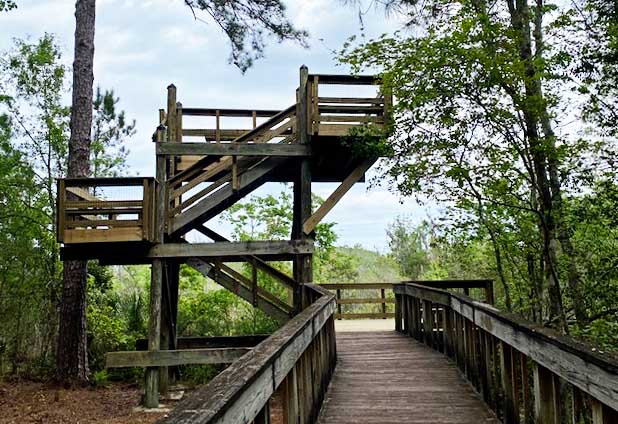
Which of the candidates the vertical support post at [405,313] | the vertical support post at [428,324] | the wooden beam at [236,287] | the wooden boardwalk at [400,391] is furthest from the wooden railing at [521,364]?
the wooden beam at [236,287]

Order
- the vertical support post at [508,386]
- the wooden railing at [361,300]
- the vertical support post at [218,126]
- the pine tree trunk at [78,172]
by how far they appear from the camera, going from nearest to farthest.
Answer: the vertical support post at [508,386] → the vertical support post at [218,126] → the pine tree trunk at [78,172] → the wooden railing at [361,300]

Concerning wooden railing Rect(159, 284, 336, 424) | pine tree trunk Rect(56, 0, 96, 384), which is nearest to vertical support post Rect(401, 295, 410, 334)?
wooden railing Rect(159, 284, 336, 424)

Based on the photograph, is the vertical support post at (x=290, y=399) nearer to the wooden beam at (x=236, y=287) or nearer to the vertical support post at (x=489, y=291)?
the vertical support post at (x=489, y=291)

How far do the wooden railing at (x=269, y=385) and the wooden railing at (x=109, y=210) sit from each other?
182 inches

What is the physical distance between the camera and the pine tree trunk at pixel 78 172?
11.1 metres

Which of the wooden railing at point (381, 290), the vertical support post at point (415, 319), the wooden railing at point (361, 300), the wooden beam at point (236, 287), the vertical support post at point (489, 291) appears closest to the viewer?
the vertical support post at point (415, 319)

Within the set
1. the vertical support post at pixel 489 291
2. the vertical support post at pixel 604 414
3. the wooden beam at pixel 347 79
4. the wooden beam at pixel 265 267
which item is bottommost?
the vertical support post at pixel 604 414

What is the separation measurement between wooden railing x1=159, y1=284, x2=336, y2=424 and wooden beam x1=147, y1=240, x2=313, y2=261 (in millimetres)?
4330

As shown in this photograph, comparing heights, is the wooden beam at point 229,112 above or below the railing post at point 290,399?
above

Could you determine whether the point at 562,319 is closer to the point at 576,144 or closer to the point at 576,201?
the point at 576,201

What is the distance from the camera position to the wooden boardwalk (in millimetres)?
4270

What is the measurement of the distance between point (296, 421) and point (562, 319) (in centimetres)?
466

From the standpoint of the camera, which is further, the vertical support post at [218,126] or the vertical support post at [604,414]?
the vertical support post at [218,126]

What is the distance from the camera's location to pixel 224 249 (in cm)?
925
